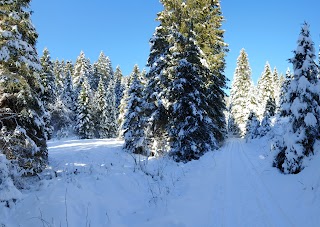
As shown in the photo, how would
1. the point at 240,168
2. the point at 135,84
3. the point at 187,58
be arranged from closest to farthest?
the point at 240,168, the point at 187,58, the point at 135,84

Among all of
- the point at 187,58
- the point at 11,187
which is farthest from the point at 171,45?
the point at 11,187

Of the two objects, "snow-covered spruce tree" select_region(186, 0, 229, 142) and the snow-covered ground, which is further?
"snow-covered spruce tree" select_region(186, 0, 229, 142)

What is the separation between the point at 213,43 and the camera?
915 inches

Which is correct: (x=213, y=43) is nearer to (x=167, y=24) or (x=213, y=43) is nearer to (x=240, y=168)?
(x=167, y=24)

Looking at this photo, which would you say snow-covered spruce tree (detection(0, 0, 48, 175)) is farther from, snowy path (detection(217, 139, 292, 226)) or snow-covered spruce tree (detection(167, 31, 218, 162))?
snow-covered spruce tree (detection(167, 31, 218, 162))

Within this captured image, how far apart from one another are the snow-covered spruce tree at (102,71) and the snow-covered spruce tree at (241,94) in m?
41.5

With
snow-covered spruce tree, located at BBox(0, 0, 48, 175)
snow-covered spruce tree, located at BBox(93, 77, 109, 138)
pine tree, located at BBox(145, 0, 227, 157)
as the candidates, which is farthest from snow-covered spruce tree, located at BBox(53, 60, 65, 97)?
snow-covered spruce tree, located at BBox(0, 0, 48, 175)

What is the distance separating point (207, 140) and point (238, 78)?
1565 inches

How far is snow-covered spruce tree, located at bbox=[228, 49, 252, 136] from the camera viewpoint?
53.8 metres

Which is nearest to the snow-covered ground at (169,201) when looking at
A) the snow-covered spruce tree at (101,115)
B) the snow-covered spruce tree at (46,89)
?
the snow-covered spruce tree at (46,89)

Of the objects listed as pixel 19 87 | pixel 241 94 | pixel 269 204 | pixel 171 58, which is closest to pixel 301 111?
pixel 269 204

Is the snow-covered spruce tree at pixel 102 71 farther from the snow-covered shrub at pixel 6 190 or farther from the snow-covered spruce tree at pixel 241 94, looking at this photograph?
the snow-covered shrub at pixel 6 190

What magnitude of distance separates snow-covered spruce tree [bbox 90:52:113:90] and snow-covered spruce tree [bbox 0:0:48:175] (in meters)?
68.6

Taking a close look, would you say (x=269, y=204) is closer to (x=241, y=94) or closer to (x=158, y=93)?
(x=158, y=93)
